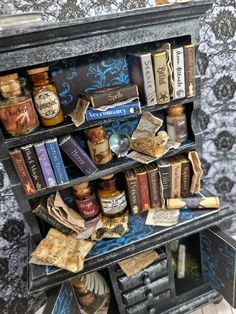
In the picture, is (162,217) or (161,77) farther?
(162,217)

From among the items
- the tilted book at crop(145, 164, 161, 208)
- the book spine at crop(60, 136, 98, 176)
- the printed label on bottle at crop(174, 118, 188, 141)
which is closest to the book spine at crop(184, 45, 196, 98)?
the printed label on bottle at crop(174, 118, 188, 141)

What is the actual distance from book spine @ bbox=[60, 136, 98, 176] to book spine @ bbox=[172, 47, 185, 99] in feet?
1.38

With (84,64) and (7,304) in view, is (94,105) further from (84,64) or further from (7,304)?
(7,304)

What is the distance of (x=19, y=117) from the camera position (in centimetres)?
88

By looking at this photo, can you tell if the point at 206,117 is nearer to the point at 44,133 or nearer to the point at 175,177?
the point at 175,177

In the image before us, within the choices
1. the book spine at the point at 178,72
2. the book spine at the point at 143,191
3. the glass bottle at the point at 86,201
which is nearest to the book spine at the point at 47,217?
the glass bottle at the point at 86,201

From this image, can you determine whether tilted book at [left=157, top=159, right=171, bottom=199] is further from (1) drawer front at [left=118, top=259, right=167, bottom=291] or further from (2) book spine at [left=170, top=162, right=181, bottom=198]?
(1) drawer front at [left=118, top=259, right=167, bottom=291]

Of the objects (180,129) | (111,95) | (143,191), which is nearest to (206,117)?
(180,129)

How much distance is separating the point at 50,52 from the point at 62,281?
82cm

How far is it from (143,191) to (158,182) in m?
0.08

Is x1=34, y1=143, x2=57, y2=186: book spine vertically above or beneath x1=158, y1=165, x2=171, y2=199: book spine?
above

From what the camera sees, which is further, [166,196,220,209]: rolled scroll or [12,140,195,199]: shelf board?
[166,196,220,209]: rolled scroll

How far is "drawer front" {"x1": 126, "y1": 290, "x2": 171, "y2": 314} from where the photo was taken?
1.32m

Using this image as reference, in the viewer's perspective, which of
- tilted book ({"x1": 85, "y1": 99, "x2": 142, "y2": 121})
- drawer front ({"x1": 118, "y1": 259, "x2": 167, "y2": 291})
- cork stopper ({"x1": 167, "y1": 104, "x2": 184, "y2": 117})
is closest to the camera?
tilted book ({"x1": 85, "y1": 99, "x2": 142, "y2": 121})
